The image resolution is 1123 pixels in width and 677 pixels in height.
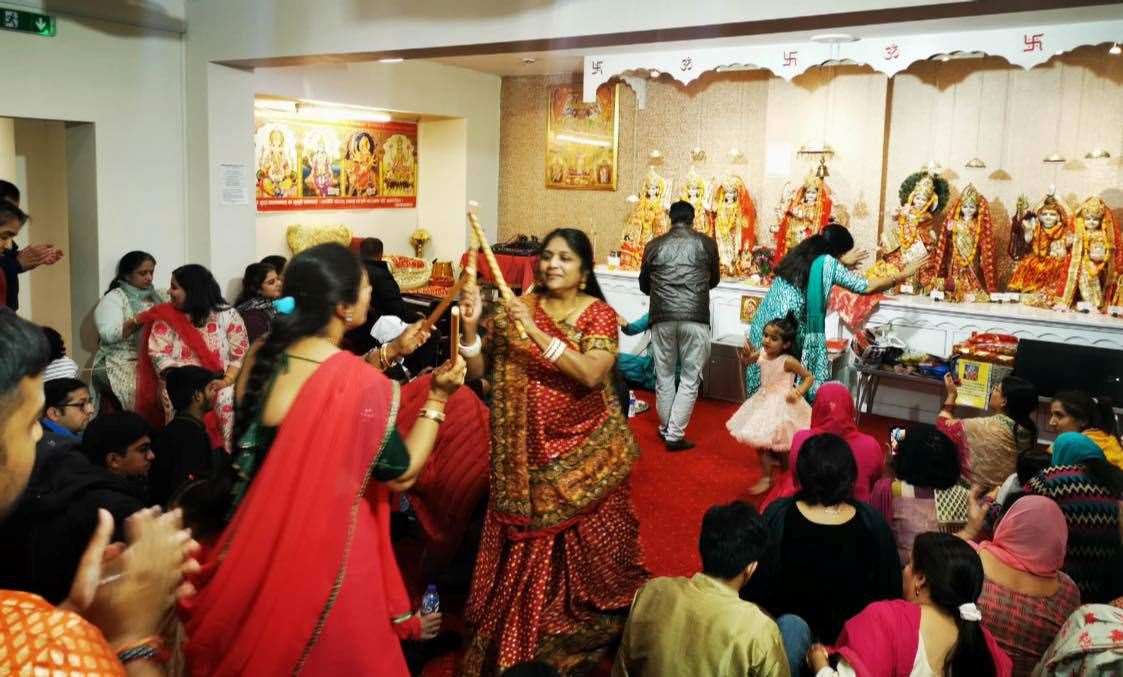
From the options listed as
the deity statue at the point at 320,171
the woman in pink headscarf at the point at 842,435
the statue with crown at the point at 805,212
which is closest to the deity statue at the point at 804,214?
the statue with crown at the point at 805,212

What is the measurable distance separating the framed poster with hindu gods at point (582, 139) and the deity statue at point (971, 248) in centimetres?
338

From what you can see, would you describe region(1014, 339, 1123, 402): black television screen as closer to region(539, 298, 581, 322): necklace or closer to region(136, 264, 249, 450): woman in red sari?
region(539, 298, 581, 322): necklace

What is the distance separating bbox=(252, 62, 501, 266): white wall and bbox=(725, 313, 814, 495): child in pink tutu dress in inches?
195

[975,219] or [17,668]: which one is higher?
[975,219]

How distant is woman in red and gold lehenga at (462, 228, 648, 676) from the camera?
3250 mm

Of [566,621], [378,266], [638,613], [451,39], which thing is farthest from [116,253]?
[638,613]

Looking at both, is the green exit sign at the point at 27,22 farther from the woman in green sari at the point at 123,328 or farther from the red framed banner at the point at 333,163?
the red framed banner at the point at 333,163

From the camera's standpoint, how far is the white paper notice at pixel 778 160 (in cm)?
844

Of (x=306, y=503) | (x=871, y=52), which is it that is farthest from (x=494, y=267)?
(x=871, y=52)

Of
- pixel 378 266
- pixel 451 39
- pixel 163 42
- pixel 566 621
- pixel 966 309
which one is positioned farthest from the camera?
pixel 966 309

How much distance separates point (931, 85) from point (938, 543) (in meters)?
6.21

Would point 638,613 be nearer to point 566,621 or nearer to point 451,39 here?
point 566,621

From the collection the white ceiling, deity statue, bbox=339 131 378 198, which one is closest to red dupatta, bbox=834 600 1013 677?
the white ceiling

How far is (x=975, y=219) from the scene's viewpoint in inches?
295
